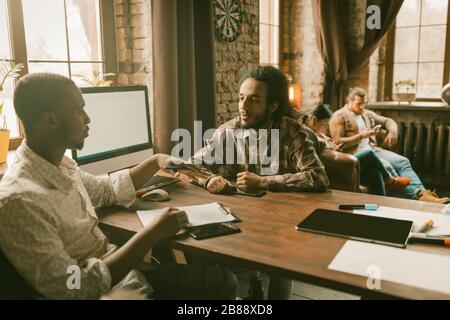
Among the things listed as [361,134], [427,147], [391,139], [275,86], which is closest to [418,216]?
[275,86]

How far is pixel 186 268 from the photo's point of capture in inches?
62.6

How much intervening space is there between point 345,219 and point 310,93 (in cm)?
382

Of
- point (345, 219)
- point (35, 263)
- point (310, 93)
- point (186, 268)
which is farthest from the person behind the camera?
point (310, 93)

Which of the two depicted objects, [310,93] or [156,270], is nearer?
[156,270]

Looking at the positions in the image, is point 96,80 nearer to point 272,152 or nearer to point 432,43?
point 272,152

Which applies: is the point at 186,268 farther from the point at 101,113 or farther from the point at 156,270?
the point at 101,113

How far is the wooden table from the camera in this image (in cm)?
106

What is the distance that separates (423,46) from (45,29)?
4.00 meters

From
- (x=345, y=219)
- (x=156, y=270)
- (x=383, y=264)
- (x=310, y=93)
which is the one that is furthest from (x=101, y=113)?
(x=310, y=93)

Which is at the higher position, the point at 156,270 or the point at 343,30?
the point at 343,30

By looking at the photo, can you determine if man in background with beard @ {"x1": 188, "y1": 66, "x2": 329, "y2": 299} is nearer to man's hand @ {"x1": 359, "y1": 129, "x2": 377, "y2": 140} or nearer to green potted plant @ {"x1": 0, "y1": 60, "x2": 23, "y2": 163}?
green potted plant @ {"x1": 0, "y1": 60, "x2": 23, "y2": 163}

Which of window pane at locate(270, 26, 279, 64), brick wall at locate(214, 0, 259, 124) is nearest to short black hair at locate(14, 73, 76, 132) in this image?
brick wall at locate(214, 0, 259, 124)

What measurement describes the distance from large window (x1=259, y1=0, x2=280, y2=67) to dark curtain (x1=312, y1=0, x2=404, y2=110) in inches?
17.2

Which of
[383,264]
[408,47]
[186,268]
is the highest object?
[408,47]
